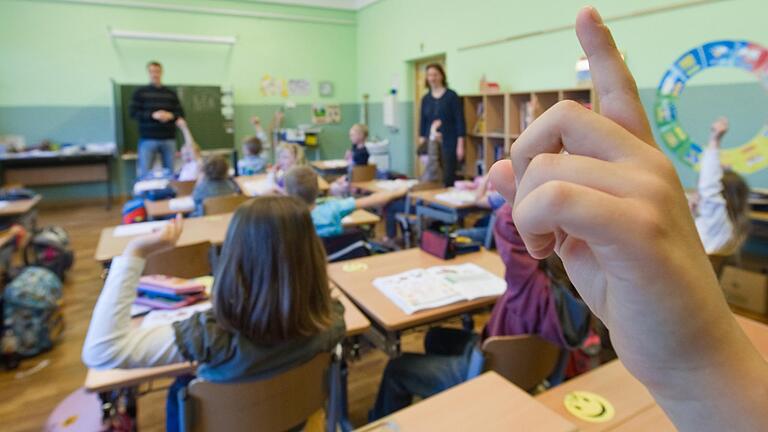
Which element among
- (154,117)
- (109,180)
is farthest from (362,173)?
(109,180)

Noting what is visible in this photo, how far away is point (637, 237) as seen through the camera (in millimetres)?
289

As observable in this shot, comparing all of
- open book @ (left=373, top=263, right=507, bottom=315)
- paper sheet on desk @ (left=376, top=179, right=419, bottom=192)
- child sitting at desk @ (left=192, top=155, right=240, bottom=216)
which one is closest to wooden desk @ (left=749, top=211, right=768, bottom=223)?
open book @ (left=373, top=263, right=507, bottom=315)

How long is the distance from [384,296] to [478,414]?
3.08 ft

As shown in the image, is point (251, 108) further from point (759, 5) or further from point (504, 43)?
point (759, 5)

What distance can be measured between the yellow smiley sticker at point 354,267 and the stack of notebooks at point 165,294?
0.63 metres

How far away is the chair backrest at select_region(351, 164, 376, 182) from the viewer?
4.99 meters

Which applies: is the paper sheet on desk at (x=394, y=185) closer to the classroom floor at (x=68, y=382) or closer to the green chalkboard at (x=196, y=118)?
the classroom floor at (x=68, y=382)

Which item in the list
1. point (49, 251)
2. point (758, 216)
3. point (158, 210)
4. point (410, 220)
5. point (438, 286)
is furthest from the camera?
point (410, 220)

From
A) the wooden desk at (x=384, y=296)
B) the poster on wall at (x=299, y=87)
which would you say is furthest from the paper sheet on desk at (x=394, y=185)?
the poster on wall at (x=299, y=87)

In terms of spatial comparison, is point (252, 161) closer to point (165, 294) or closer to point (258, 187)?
point (258, 187)

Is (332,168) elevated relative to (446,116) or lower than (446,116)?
lower

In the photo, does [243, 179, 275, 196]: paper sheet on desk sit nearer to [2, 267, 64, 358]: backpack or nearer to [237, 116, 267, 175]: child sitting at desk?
[237, 116, 267, 175]: child sitting at desk

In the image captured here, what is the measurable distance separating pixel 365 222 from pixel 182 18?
20.2 feet

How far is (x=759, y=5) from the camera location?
3186 mm
